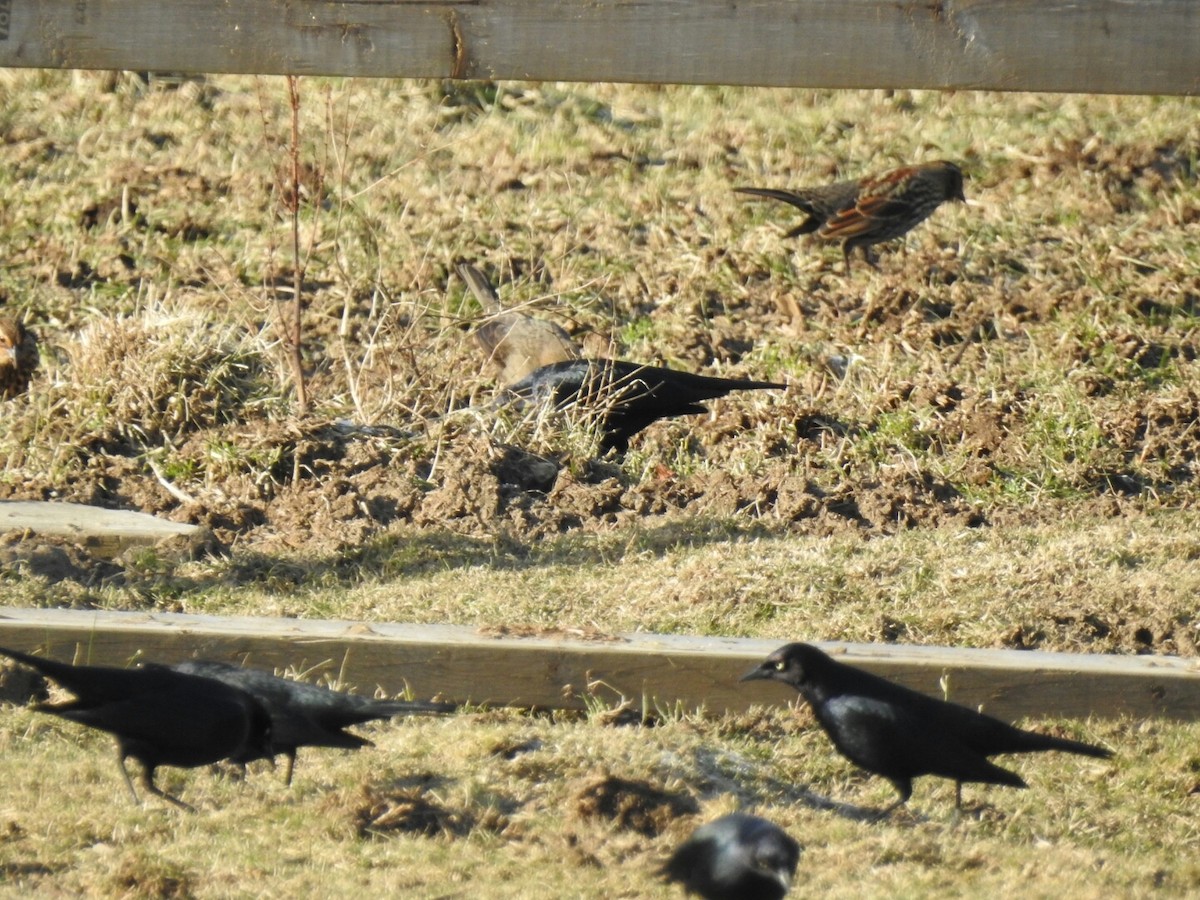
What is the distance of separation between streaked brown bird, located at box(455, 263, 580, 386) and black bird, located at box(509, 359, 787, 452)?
1.62 feet

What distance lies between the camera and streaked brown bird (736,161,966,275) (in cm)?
854

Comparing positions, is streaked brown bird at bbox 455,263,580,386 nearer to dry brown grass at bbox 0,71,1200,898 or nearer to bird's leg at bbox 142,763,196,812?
dry brown grass at bbox 0,71,1200,898

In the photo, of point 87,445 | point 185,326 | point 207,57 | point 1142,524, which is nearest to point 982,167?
point 1142,524

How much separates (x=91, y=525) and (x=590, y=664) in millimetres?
2435

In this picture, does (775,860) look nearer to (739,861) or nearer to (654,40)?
(739,861)

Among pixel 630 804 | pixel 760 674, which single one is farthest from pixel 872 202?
pixel 630 804

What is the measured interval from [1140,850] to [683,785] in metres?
1.14

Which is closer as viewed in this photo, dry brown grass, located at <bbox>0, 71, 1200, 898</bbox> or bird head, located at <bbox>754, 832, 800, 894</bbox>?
bird head, located at <bbox>754, 832, 800, 894</bbox>

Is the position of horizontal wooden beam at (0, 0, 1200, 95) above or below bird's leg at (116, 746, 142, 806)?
above

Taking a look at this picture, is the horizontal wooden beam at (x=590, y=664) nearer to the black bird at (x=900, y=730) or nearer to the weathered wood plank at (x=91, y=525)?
the black bird at (x=900, y=730)

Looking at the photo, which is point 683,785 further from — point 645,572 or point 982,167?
point 982,167

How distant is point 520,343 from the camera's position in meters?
7.97

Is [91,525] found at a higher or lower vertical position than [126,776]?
higher

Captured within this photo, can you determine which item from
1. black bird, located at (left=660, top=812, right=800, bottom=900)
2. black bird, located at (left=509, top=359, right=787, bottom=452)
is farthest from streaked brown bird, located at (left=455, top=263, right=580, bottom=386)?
black bird, located at (left=660, top=812, right=800, bottom=900)
